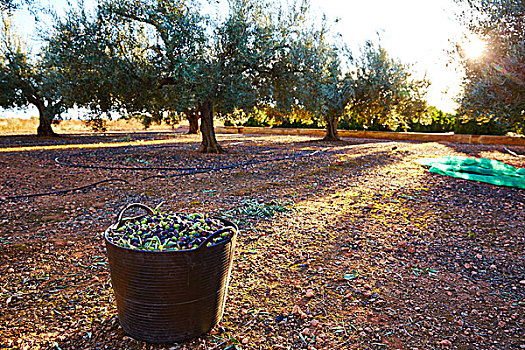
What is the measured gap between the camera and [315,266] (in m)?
3.00

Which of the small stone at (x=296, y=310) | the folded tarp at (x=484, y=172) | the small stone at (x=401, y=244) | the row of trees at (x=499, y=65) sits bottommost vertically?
the small stone at (x=296, y=310)

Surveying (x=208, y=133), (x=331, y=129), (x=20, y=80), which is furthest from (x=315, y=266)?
(x=20, y=80)

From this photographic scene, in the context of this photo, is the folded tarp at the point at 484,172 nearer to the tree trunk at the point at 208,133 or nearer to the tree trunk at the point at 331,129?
the tree trunk at the point at 208,133

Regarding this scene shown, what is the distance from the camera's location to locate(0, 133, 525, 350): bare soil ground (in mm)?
2090

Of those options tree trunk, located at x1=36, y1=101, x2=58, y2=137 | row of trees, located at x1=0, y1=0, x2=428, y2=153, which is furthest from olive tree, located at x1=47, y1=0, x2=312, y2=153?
tree trunk, located at x1=36, y1=101, x2=58, y2=137

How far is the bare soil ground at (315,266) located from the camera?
2090 millimetres

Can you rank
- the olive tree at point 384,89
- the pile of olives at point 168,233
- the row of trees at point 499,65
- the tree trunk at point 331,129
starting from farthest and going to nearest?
the tree trunk at point 331,129
the olive tree at point 384,89
the row of trees at point 499,65
the pile of olives at point 168,233

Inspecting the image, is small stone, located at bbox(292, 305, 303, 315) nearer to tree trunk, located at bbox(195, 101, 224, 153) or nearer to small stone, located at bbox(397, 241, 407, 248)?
small stone, located at bbox(397, 241, 407, 248)

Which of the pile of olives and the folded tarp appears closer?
the pile of olives

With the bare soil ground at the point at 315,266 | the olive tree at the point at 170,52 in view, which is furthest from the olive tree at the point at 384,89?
the bare soil ground at the point at 315,266

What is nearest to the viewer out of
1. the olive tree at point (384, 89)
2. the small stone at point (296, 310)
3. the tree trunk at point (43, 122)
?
the small stone at point (296, 310)

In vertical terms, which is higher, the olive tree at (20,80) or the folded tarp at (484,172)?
the olive tree at (20,80)

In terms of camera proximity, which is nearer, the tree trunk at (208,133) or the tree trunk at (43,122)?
the tree trunk at (208,133)

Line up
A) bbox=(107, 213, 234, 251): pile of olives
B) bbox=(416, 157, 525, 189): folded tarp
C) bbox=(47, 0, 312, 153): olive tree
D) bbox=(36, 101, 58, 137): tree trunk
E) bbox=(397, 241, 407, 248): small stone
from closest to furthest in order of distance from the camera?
bbox=(107, 213, 234, 251): pile of olives, bbox=(397, 241, 407, 248): small stone, bbox=(416, 157, 525, 189): folded tarp, bbox=(47, 0, 312, 153): olive tree, bbox=(36, 101, 58, 137): tree trunk
